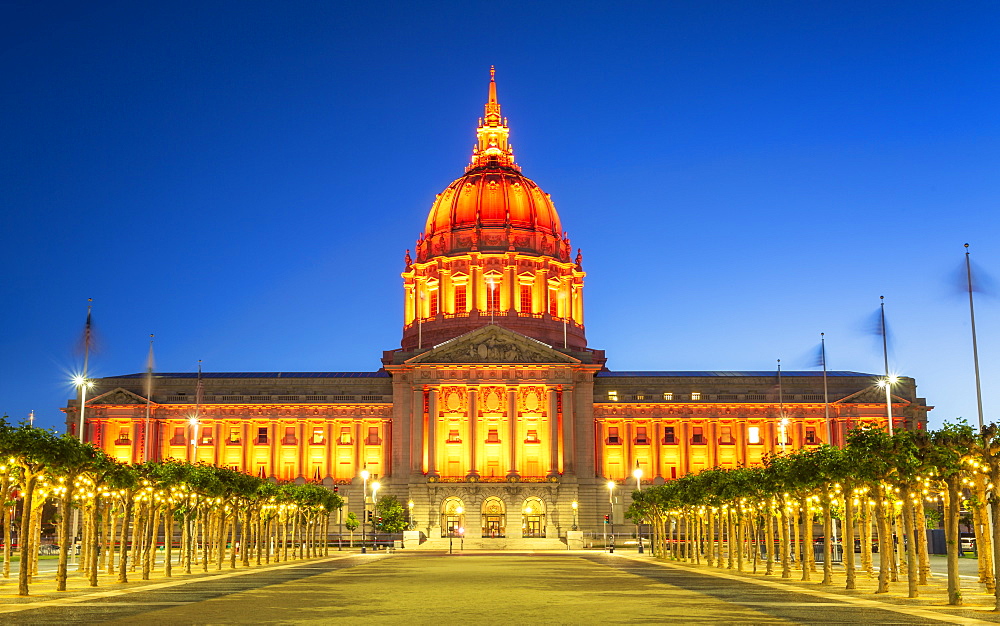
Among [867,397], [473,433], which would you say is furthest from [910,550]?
[867,397]

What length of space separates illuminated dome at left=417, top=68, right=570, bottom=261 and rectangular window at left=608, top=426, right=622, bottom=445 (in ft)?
106

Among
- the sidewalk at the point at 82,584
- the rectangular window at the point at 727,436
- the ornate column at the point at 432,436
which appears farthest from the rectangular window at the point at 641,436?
the sidewalk at the point at 82,584

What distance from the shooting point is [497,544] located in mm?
122688

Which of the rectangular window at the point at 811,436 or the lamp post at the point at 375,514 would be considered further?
the rectangular window at the point at 811,436

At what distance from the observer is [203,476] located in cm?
6900

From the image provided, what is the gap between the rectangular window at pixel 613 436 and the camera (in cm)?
15538

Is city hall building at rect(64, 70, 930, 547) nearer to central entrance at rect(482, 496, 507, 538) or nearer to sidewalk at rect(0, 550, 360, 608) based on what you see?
central entrance at rect(482, 496, 507, 538)

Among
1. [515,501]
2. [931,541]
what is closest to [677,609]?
[931,541]

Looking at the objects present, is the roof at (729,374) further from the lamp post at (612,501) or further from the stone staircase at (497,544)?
the stone staircase at (497,544)

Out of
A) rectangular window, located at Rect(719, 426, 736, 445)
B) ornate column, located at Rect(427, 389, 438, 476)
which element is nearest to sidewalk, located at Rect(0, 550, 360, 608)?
ornate column, located at Rect(427, 389, 438, 476)

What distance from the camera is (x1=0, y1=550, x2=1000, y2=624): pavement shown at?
3375 cm

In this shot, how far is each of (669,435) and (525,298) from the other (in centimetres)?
3156

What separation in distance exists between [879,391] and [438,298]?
6467 cm

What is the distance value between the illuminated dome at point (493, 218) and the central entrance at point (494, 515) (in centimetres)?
4362
